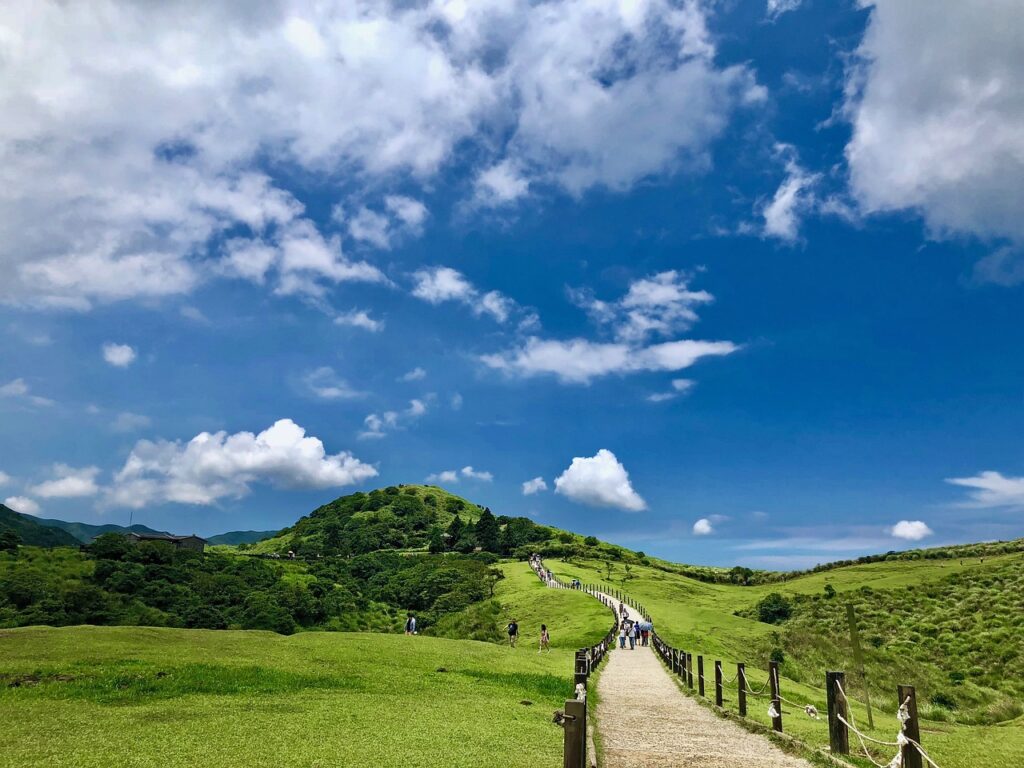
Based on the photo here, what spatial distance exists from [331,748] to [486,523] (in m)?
141

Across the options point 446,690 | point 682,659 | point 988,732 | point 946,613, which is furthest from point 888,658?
point 446,690

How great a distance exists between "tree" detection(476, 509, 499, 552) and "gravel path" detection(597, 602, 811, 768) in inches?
4700

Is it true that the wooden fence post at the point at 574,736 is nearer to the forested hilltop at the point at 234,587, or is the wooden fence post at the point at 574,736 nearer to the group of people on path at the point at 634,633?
the group of people on path at the point at 634,633

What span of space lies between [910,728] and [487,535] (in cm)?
13968

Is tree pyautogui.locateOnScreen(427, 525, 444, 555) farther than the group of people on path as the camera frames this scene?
Yes

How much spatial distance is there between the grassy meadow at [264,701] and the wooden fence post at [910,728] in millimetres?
6746

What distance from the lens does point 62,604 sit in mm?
61062

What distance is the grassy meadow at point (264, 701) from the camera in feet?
43.3

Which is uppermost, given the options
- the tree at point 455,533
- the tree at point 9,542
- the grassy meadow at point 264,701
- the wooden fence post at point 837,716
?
the tree at point 455,533

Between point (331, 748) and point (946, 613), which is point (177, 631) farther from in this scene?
point (946, 613)

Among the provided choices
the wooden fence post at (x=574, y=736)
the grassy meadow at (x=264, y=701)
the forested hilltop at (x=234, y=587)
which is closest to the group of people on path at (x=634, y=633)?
the grassy meadow at (x=264, y=701)

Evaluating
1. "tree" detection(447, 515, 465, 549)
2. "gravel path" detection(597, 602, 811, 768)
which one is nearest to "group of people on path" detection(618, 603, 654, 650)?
"gravel path" detection(597, 602, 811, 768)

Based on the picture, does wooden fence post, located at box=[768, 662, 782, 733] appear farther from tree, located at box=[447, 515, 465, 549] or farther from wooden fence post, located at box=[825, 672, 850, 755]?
tree, located at box=[447, 515, 465, 549]

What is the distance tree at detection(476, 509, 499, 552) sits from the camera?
144 metres
